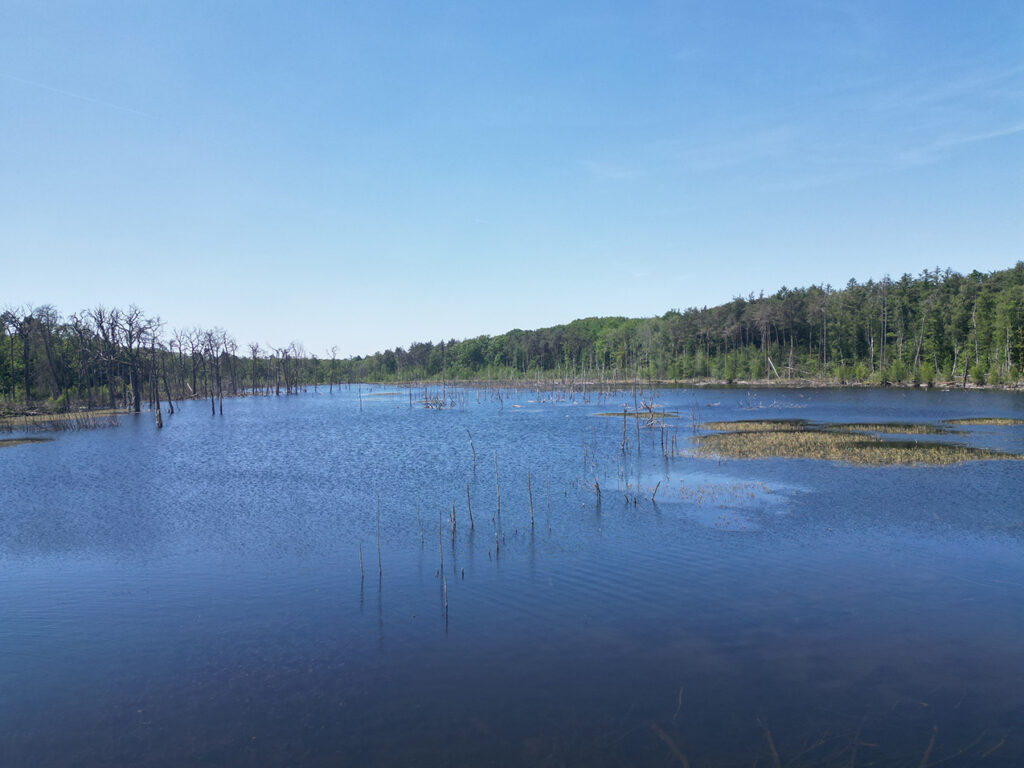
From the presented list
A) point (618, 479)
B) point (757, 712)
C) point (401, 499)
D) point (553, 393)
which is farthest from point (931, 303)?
point (757, 712)

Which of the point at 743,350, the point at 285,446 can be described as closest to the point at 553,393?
the point at 743,350

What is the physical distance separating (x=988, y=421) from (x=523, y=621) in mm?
49157

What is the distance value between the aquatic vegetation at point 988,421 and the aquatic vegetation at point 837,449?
11.9 metres

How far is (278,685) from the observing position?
1082cm

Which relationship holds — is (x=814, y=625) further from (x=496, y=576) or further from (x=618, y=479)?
(x=618, y=479)

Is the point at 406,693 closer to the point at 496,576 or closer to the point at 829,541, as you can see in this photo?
the point at 496,576

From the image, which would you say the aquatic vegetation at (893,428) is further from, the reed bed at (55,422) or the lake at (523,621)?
the reed bed at (55,422)

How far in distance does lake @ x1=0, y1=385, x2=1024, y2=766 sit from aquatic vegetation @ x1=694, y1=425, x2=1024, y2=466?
2696 mm

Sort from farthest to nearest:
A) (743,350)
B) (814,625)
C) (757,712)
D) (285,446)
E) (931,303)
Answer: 1. (743,350)
2. (931,303)
3. (285,446)
4. (814,625)
5. (757,712)

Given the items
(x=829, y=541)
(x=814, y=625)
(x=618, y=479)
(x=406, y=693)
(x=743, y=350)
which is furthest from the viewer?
(x=743, y=350)

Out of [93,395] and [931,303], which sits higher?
[931,303]

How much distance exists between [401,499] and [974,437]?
1425 inches

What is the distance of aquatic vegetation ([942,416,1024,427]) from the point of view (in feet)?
148

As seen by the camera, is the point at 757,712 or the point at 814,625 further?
the point at 814,625
